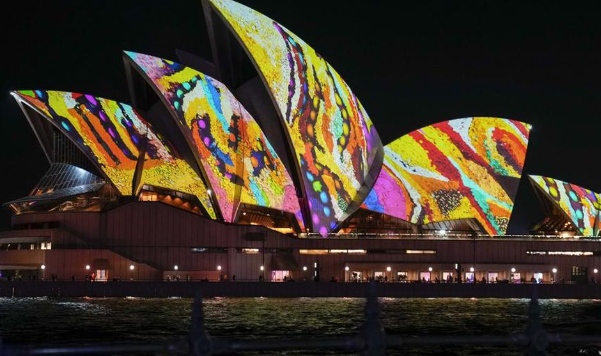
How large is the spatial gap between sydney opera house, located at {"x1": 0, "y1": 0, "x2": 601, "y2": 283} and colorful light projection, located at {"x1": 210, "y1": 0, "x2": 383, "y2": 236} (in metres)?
0.12

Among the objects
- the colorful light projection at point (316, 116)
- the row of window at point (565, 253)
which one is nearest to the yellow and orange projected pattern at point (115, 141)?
the colorful light projection at point (316, 116)

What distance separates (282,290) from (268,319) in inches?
800

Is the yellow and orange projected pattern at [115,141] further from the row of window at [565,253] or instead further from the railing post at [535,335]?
the railing post at [535,335]

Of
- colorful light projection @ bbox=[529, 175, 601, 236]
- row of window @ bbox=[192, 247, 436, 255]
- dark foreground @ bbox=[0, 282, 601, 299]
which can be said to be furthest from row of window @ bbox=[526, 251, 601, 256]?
dark foreground @ bbox=[0, 282, 601, 299]

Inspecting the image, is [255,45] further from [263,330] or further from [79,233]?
[263,330]

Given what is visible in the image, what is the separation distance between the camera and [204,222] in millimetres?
59781

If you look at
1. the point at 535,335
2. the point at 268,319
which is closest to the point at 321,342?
the point at 535,335

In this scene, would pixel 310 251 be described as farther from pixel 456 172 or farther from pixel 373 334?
pixel 373 334

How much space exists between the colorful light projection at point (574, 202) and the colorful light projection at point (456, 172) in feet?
21.3

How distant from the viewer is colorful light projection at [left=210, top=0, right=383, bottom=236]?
195ft

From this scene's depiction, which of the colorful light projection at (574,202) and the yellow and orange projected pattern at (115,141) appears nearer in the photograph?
the yellow and orange projected pattern at (115,141)

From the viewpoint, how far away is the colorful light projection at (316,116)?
5956 centimetres

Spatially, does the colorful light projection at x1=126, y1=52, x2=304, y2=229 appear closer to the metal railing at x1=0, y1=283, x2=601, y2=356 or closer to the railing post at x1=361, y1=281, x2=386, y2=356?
the metal railing at x1=0, y1=283, x2=601, y2=356

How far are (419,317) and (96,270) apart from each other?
27.0 metres
